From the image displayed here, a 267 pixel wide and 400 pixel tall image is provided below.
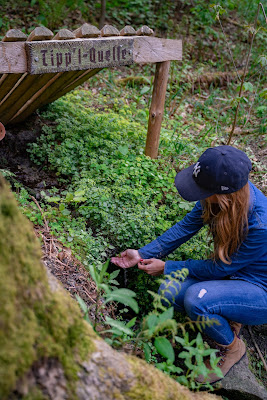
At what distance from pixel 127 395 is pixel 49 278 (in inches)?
21.5

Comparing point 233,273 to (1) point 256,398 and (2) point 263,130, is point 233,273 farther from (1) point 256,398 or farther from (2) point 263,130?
(2) point 263,130

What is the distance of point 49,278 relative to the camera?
4.81 ft

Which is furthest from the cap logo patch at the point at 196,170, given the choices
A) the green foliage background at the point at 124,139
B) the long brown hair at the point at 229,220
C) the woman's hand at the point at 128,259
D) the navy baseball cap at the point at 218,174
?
the green foliage background at the point at 124,139

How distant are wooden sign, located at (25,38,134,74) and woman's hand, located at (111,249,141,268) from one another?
1685 millimetres

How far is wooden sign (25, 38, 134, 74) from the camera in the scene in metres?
3.11

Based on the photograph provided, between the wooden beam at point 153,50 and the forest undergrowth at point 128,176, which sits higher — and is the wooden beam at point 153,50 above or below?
above

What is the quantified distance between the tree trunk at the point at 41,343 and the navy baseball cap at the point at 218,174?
1.28m

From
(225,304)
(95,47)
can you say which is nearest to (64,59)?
(95,47)

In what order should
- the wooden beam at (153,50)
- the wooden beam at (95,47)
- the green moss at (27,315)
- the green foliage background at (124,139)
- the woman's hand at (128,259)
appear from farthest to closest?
1. the wooden beam at (153,50)
2. the green foliage background at (124,139)
3. the woman's hand at (128,259)
4. the wooden beam at (95,47)
5. the green moss at (27,315)

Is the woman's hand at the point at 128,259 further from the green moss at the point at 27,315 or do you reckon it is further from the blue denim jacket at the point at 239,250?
the green moss at the point at 27,315

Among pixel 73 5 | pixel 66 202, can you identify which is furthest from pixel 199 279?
pixel 73 5

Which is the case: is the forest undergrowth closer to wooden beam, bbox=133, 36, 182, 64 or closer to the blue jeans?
the blue jeans

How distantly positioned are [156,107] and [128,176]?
0.93 m

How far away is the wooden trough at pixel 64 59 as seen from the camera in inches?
121
